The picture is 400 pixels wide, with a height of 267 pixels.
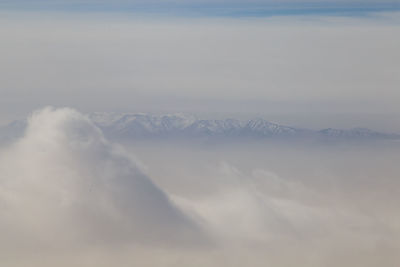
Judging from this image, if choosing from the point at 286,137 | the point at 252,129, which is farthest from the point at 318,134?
the point at 252,129

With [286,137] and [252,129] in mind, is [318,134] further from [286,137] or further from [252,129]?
[252,129]

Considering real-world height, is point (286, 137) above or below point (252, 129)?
below

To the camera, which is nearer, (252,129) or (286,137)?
(286,137)

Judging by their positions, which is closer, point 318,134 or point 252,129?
point 318,134
